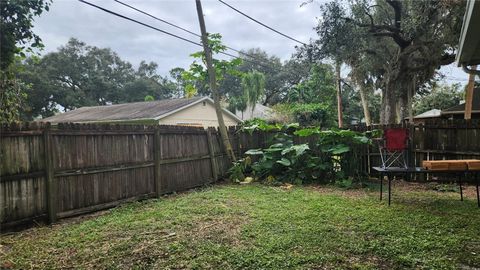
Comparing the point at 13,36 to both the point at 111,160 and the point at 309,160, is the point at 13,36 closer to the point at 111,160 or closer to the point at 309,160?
the point at 111,160

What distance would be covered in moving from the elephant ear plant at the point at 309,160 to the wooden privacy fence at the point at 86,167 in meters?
1.86

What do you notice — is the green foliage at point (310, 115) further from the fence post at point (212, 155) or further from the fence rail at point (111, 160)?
the fence post at point (212, 155)

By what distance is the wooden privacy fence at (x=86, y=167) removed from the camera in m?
4.13

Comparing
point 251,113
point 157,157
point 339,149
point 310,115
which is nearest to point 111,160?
point 157,157

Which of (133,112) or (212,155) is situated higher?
(133,112)

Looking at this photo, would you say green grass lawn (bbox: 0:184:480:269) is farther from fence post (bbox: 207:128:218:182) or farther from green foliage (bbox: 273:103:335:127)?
green foliage (bbox: 273:103:335:127)

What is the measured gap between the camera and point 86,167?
16.7 ft

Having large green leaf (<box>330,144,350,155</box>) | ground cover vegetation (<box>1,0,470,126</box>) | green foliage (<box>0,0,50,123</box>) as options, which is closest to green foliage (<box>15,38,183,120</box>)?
ground cover vegetation (<box>1,0,470,126</box>)

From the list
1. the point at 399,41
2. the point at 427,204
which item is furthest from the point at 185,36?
the point at 427,204

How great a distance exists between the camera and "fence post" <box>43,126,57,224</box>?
4453mm

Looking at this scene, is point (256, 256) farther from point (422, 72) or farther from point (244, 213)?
point (422, 72)

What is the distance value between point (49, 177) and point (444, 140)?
318 inches

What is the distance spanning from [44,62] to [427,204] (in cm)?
3588

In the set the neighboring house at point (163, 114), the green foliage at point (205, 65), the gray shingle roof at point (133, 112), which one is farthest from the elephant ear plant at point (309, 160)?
the gray shingle roof at point (133, 112)
